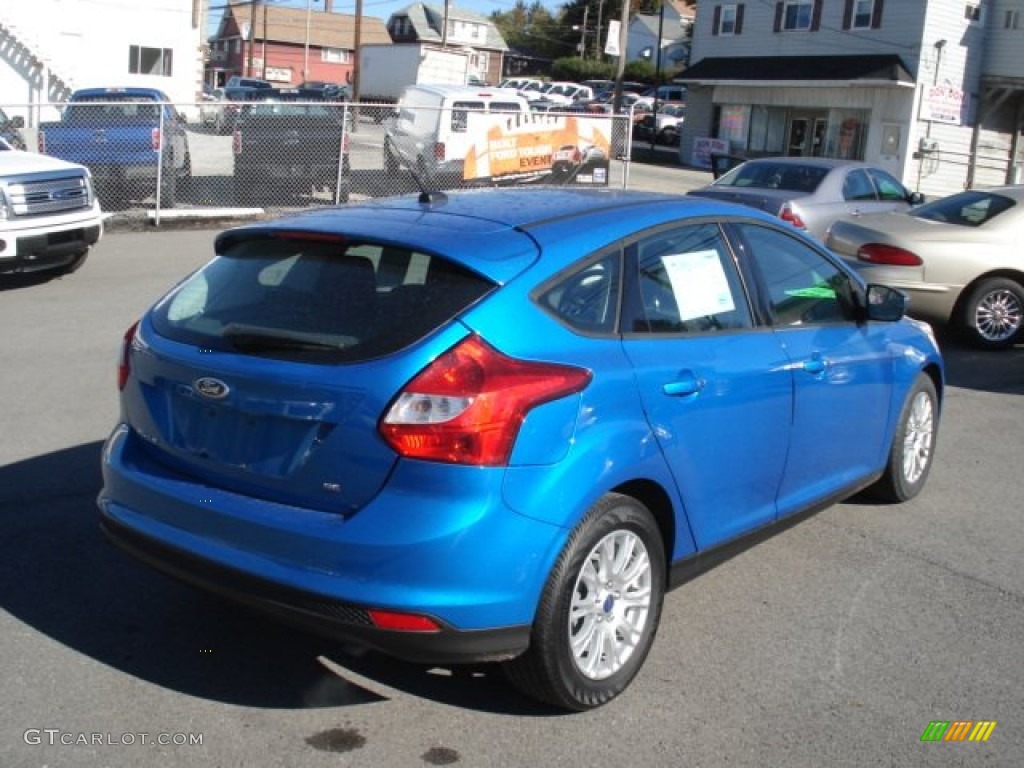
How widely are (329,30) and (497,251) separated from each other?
3354 inches

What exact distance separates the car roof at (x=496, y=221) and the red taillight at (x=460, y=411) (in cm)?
37

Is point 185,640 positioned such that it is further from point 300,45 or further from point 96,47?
point 300,45

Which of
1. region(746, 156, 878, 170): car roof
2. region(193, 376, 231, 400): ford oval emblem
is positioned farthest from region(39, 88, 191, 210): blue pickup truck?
region(193, 376, 231, 400): ford oval emblem

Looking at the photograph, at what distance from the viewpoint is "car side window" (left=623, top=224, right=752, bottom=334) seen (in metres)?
4.11

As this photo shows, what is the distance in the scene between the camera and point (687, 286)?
4324 mm

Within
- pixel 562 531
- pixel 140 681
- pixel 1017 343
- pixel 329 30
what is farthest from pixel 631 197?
pixel 329 30

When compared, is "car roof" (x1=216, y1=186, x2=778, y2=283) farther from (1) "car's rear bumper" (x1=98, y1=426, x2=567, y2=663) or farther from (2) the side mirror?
(2) the side mirror

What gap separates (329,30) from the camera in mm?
83750

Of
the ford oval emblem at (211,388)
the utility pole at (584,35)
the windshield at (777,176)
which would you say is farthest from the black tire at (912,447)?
the utility pole at (584,35)

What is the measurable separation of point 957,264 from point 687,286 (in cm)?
681

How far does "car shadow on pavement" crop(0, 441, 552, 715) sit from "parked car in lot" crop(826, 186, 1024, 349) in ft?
24.1

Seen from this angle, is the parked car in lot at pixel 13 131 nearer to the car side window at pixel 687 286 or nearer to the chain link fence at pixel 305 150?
the chain link fence at pixel 305 150

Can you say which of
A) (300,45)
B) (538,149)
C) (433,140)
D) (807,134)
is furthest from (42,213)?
(300,45)

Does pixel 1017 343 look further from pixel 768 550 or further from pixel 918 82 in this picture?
pixel 918 82
